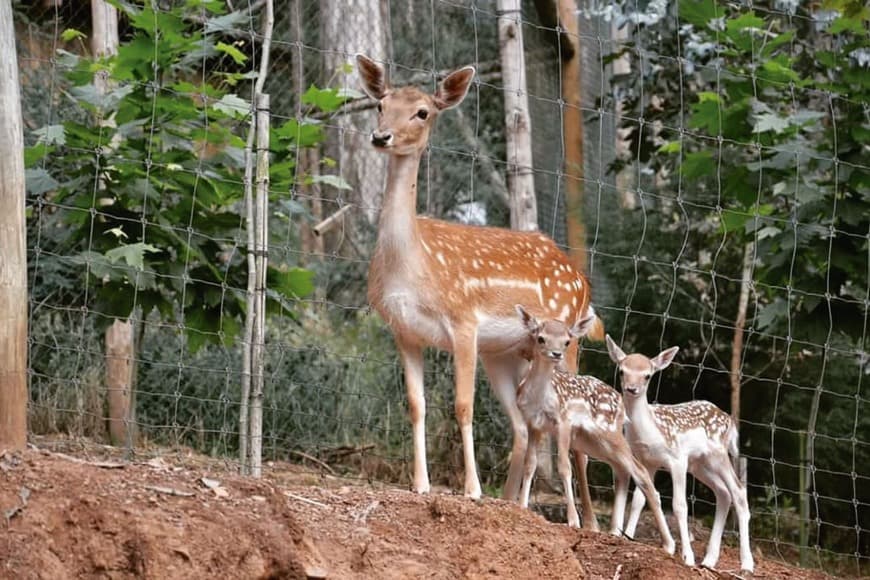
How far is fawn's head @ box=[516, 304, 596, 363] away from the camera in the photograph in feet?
22.3

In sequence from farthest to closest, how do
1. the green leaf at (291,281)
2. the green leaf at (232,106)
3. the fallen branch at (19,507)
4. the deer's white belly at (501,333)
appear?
the green leaf at (291,281) < the green leaf at (232,106) < the deer's white belly at (501,333) < the fallen branch at (19,507)

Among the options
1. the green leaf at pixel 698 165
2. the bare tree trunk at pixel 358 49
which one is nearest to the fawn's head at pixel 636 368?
the green leaf at pixel 698 165

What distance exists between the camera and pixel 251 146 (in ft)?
24.0

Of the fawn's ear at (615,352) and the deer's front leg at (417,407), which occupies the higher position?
the fawn's ear at (615,352)

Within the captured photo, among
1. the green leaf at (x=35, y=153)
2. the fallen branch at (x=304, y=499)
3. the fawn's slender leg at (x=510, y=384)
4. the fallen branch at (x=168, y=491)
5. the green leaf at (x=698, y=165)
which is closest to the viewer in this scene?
the fallen branch at (x=168, y=491)

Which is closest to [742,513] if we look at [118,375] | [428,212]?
[428,212]

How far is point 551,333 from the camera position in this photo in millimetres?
6848

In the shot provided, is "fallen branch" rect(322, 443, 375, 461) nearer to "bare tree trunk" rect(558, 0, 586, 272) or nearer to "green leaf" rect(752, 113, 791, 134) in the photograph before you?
"bare tree trunk" rect(558, 0, 586, 272)

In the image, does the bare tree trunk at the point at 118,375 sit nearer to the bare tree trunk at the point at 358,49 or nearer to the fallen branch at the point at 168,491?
the bare tree trunk at the point at 358,49

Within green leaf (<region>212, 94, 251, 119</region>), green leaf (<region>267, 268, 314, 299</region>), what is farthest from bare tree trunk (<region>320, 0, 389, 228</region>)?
green leaf (<region>212, 94, 251, 119</region>)

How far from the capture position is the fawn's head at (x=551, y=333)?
22.3 feet

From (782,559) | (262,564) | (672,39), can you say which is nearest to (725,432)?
(782,559)

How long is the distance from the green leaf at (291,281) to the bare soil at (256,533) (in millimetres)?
2039

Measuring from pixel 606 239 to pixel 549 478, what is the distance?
222 centimetres
